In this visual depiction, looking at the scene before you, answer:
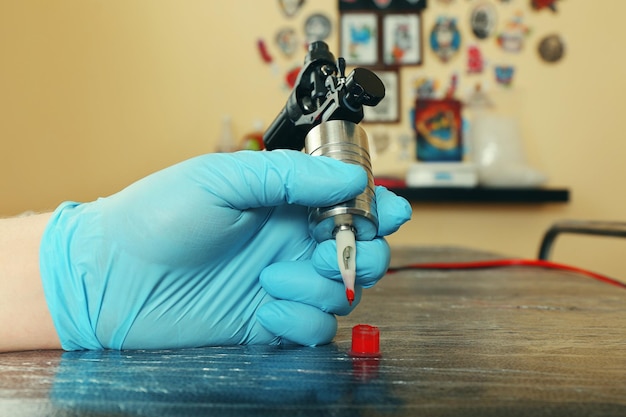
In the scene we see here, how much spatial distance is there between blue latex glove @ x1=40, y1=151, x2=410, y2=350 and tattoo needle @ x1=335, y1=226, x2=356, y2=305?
0.03 m

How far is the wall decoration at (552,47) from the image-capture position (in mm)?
2953

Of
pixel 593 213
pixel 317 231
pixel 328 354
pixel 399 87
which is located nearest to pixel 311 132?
pixel 317 231

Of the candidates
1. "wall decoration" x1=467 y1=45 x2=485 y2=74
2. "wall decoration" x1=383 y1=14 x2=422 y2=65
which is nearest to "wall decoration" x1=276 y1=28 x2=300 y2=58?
"wall decoration" x1=383 y1=14 x2=422 y2=65

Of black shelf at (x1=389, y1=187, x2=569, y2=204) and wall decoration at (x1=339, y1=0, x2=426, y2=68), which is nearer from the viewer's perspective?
black shelf at (x1=389, y1=187, x2=569, y2=204)

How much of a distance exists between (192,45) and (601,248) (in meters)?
2.08

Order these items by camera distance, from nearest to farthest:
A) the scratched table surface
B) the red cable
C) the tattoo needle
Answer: the scratched table surface < the tattoo needle < the red cable

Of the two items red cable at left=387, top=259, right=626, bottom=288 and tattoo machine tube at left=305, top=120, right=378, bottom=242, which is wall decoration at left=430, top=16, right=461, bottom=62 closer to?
red cable at left=387, top=259, right=626, bottom=288

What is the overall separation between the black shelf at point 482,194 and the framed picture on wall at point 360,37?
0.68 metres

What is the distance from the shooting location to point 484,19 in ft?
9.77

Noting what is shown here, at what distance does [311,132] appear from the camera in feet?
2.21

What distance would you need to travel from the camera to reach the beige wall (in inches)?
116

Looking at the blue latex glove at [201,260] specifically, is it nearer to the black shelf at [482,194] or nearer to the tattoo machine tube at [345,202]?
the tattoo machine tube at [345,202]

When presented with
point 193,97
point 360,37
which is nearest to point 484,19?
point 360,37

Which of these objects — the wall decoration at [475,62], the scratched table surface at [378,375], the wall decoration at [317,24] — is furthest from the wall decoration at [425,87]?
the scratched table surface at [378,375]
